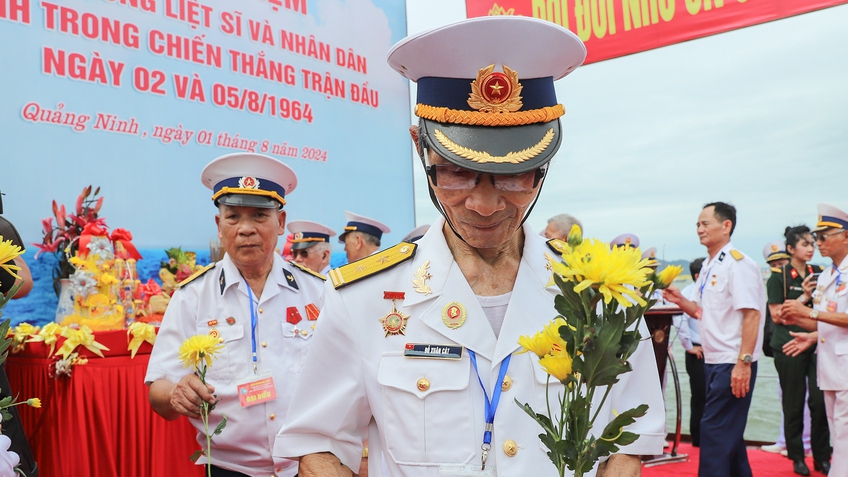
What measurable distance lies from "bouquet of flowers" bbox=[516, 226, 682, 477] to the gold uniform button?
350mm

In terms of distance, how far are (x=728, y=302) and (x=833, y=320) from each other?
609 mm

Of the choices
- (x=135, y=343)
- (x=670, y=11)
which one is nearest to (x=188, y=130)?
(x=135, y=343)

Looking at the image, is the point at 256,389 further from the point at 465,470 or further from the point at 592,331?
the point at 592,331

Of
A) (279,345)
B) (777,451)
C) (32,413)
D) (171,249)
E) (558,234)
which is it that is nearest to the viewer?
(279,345)

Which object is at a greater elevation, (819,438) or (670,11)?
(670,11)

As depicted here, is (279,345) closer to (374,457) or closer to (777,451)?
(374,457)

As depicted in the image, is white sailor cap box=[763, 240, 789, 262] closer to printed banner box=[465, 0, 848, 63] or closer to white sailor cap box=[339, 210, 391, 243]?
printed banner box=[465, 0, 848, 63]

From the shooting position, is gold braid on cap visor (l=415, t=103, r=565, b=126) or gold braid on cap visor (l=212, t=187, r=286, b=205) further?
gold braid on cap visor (l=212, t=187, r=286, b=205)

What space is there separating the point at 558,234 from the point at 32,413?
3820 millimetres

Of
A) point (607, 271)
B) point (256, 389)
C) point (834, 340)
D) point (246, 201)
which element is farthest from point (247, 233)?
point (834, 340)

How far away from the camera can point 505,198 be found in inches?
47.6

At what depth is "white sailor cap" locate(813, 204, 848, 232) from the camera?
4.54m

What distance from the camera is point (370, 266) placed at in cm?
137

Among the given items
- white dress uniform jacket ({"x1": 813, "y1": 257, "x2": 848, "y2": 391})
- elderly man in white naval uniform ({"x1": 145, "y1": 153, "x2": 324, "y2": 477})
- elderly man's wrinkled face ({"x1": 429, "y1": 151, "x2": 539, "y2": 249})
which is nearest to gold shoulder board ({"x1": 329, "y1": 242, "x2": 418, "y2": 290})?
elderly man's wrinkled face ({"x1": 429, "y1": 151, "x2": 539, "y2": 249})
